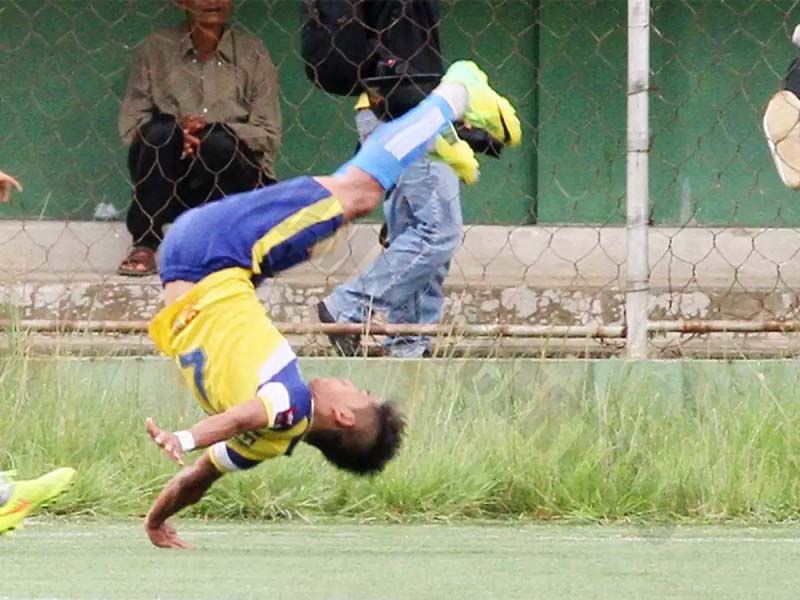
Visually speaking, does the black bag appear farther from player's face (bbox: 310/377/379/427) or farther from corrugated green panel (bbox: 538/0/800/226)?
corrugated green panel (bbox: 538/0/800/226)

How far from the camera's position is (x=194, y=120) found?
988 cm

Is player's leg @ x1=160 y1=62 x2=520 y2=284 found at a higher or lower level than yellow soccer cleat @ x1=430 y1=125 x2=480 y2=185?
lower

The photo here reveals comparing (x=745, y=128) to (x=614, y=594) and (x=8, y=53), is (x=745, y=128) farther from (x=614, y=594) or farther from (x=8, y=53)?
(x=614, y=594)

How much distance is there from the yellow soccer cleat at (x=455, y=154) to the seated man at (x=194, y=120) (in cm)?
255

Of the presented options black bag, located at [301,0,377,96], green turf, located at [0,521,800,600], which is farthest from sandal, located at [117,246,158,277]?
green turf, located at [0,521,800,600]

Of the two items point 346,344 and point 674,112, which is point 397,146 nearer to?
point 346,344

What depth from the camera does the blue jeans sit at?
8.77 metres

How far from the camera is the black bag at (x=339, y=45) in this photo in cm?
862

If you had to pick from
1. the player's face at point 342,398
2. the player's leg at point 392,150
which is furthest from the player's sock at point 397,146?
the player's face at point 342,398

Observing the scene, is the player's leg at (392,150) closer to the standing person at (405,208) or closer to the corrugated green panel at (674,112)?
the standing person at (405,208)

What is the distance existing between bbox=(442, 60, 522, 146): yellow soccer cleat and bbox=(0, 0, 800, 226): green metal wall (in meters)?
3.62

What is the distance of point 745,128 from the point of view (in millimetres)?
11164

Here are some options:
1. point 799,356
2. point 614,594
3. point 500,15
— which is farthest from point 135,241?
point 614,594

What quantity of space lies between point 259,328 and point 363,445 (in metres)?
0.47
